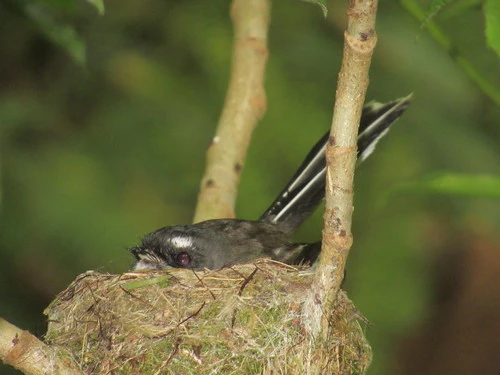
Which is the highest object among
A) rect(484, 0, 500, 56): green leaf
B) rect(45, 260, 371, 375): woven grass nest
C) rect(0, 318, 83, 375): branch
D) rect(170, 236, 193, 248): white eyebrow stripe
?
rect(484, 0, 500, 56): green leaf

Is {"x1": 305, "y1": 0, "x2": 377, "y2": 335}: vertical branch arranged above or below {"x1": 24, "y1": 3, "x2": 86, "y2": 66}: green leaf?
below

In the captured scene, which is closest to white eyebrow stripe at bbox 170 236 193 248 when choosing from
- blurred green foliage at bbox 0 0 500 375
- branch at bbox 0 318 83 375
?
blurred green foliage at bbox 0 0 500 375

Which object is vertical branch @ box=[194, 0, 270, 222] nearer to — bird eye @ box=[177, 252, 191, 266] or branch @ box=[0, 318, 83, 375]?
bird eye @ box=[177, 252, 191, 266]

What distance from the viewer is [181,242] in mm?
4027

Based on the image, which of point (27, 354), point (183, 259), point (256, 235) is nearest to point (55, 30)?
point (27, 354)

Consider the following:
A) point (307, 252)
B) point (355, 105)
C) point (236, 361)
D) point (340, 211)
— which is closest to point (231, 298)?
point (236, 361)

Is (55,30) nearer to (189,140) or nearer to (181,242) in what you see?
(181,242)

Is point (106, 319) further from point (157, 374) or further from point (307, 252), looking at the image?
point (307, 252)

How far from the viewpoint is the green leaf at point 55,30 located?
9.48 ft

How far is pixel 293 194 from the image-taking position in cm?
427

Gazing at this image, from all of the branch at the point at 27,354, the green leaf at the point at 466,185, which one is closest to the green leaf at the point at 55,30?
the branch at the point at 27,354

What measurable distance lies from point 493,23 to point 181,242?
208 centimetres

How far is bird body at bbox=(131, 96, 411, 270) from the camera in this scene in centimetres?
390

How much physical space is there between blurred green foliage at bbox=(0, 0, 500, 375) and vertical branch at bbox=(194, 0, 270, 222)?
2.35 feet
